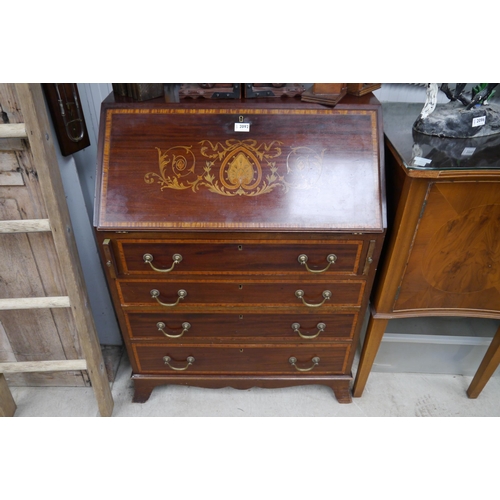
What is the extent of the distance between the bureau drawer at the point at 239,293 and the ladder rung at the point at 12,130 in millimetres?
585

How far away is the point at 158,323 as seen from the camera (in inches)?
60.8

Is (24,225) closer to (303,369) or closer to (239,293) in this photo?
(239,293)

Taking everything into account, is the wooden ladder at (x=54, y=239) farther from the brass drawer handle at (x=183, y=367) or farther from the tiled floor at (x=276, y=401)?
the brass drawer handle at (x=183, y=367)

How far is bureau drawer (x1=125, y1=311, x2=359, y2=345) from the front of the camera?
60.7 inches

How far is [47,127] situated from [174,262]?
0.58m

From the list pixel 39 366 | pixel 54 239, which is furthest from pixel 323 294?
pixel 39 366

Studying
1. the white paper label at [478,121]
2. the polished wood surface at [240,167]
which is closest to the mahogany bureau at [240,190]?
the polished wood surface at [240,167]

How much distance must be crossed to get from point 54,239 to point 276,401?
1.21 m

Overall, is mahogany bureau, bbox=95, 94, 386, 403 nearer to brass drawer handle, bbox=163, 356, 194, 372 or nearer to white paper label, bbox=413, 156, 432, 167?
white paper label, bbox=413, 156, 432, 167

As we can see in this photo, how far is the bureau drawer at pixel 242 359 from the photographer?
1.65m

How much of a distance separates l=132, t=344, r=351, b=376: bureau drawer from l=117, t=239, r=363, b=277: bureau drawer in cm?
41

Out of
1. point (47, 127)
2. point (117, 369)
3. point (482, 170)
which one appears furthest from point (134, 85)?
point (117, 369)

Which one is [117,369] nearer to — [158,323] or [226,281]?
[158,323]

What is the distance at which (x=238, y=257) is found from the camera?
4.47 ft
